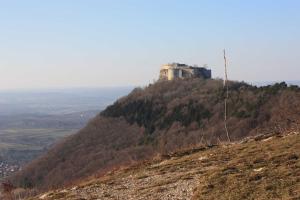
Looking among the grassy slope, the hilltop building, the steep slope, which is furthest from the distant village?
the grassy slope

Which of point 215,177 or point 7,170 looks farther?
point 7,170

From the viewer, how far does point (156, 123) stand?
9669 centimetres

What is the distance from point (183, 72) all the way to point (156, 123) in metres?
35.5

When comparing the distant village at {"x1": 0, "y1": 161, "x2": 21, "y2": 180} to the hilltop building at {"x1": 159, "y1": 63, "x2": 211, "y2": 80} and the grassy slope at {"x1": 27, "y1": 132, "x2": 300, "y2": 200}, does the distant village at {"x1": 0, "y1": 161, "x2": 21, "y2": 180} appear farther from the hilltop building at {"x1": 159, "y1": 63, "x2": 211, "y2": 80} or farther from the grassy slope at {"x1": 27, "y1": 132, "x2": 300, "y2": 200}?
the grassy slope at {"x1": 27, "y1": 132, "x2": 300, "y2": 200}

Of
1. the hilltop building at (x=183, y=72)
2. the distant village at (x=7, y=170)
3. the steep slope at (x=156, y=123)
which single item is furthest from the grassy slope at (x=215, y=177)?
the hilltop building at (x=183, y=72)

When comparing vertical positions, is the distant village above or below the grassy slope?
below

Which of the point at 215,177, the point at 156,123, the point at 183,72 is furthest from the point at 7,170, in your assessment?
the point at 215,177

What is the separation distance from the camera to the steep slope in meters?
75.9

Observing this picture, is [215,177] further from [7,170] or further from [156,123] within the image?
[7,170]

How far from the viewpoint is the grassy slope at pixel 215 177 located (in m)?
12.9

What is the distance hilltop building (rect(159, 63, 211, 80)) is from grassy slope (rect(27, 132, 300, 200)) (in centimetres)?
10469

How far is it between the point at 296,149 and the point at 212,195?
17.1 feet

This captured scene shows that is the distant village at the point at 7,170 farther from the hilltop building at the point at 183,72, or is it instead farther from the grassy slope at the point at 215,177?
the grassy slope at the point at 215,177

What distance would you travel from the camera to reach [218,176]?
14805 mm
